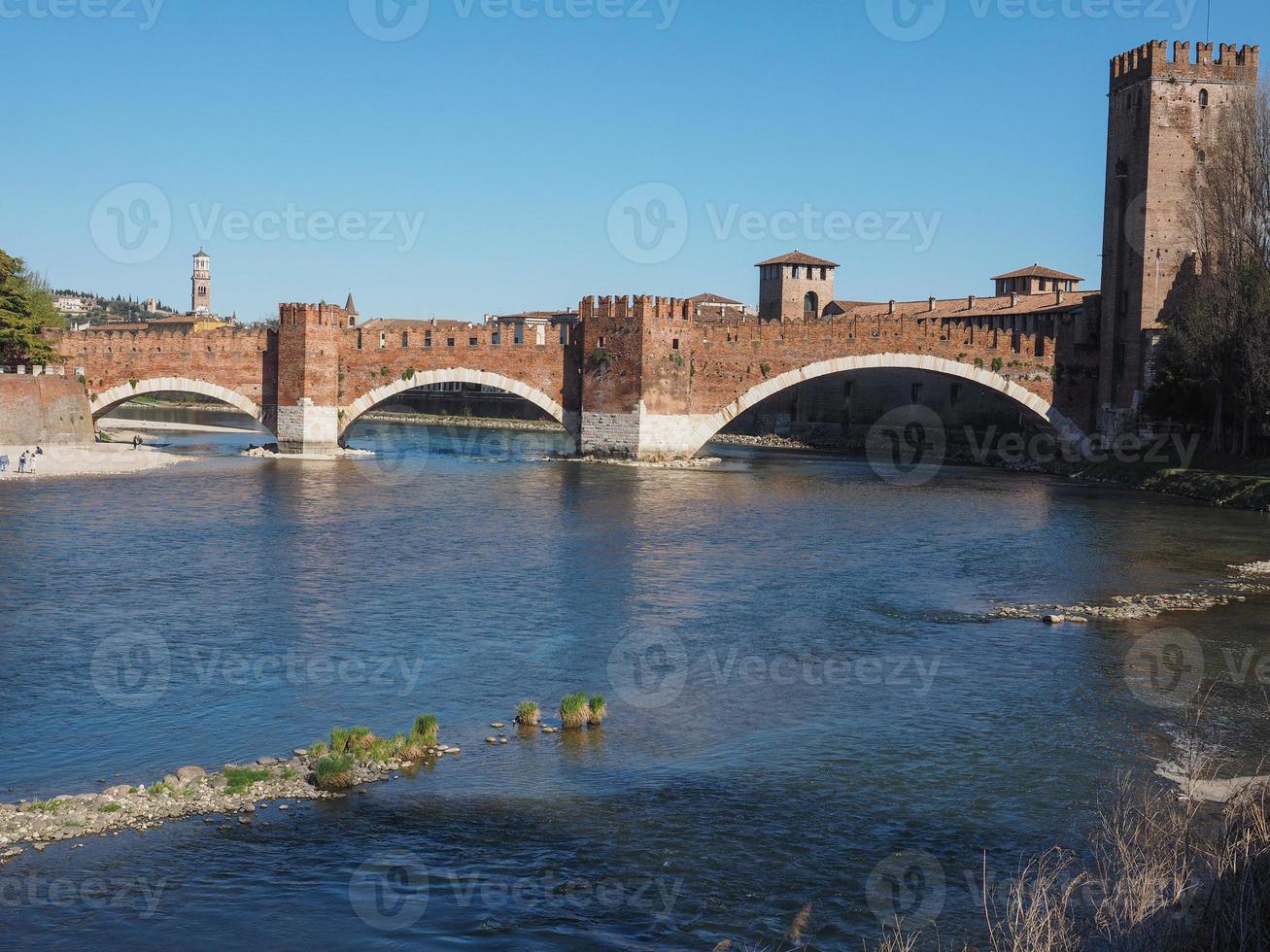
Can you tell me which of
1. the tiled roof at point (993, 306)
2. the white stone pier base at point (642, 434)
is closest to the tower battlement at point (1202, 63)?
the tiled roof at point (993, 306)

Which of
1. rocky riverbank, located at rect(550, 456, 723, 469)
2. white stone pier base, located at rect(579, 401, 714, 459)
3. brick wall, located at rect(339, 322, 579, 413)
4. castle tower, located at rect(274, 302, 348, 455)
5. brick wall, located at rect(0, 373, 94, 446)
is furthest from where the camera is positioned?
brick wall, located at rect(339, 322, 579, 413)

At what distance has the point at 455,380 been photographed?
143 feet

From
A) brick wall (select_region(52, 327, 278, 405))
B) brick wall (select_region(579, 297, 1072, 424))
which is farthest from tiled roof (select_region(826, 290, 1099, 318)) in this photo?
brick wall (select_region(52, 327, 278, 405))

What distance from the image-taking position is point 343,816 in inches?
396

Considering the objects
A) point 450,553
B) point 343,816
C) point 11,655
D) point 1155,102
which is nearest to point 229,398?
point 450,553

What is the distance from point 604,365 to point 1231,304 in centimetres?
1908

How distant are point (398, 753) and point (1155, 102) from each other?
3768 centimetres

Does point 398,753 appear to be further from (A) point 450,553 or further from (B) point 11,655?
(A) point 450,553

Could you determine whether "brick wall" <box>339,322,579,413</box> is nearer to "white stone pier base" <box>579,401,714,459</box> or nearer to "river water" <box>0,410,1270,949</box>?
"white stone pier base" <box>579,401,714,459</box>

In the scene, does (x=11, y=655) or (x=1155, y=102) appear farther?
(x=1155, y=102)

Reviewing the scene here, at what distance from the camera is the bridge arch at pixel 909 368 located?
1727 inches

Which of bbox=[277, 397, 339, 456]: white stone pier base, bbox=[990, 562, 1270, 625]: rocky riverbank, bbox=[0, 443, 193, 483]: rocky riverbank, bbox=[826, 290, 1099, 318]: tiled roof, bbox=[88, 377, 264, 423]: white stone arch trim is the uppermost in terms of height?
bbox=[826, 290, 1099, 318]: tiled roof

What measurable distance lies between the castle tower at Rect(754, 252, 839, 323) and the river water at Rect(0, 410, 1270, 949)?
50093 mm

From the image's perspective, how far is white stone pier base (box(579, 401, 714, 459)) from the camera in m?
42.5
